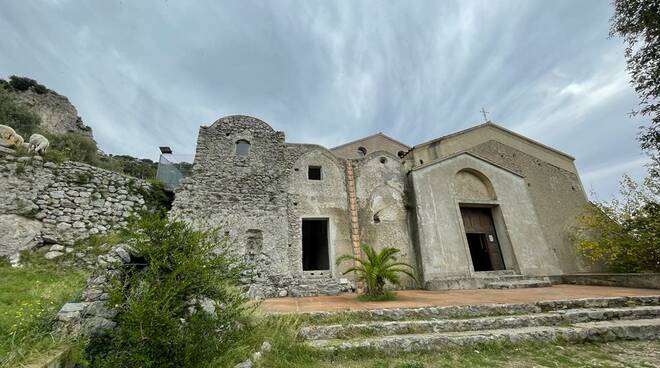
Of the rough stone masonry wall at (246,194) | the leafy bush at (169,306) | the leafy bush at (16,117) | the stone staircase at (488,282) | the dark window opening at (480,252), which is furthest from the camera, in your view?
the leafy bush at (16,117)

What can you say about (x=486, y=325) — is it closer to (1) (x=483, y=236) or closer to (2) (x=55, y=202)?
(1) (x=483, y=236)

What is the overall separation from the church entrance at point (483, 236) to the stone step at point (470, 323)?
215 inches

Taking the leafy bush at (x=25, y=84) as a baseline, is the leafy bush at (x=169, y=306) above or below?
below

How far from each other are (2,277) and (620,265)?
711 inches

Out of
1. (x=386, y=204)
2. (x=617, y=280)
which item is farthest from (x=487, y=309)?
(x=617, y=280)

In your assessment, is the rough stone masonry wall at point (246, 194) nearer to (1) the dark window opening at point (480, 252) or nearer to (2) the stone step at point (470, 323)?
(2) the stone step at point (470, 323)

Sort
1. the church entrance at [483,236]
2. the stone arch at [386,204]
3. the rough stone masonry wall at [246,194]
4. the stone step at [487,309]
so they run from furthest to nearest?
the church entrance at [483,236], the stone arch at [386,204], the rough stone masonry wall at [246,194], the stone step at [487,309]

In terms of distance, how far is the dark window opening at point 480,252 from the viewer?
10.4m

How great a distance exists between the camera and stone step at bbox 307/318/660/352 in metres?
3.56

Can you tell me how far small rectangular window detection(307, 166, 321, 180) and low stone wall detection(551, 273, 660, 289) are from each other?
10.1 m

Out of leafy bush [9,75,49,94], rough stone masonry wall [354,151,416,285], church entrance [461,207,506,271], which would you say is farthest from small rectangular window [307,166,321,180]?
leafy bush [9,75,49,94]

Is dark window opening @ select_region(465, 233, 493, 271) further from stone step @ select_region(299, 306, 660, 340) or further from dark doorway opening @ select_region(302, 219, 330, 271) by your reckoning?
dark doorway opening @ select_region(302, 219, 330, 271)

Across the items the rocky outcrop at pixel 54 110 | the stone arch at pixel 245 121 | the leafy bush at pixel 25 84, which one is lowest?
the stone arch at pixel 245 121

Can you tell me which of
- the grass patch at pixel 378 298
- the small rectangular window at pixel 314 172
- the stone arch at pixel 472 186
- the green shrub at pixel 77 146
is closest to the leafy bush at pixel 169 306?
the grass patch at pixel 378 298
